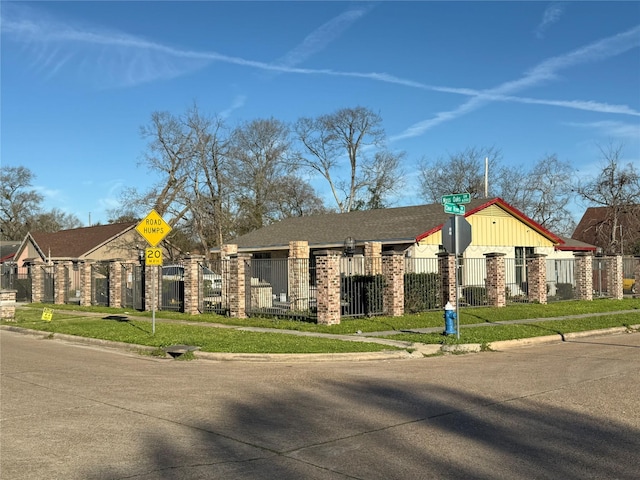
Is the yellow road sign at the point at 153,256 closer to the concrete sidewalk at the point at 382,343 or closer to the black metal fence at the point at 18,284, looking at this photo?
the concrete sidewalk at the point at 382,343

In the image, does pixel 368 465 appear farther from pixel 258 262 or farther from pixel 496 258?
pixel 496 258

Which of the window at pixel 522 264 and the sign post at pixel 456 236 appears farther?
the window at pixel 522 264

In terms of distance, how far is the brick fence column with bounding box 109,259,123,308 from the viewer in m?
27.6

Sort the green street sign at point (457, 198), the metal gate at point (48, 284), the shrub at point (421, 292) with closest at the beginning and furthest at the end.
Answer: the green street sign at point (457, 198) → the shrub at point (421, 292) → the metal gate at point (48, 284)

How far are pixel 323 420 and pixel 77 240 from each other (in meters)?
47.8

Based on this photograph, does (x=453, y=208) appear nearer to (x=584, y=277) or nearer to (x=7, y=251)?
(x=584, y=277)

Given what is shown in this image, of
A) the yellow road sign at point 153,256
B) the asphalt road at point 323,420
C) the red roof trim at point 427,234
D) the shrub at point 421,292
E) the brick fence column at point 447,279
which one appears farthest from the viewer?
the red roof trim at point 427,234

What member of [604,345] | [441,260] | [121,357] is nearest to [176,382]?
[121,357]

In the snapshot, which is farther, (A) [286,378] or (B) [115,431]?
(A) [286,378]

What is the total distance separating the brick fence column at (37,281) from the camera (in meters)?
33.6

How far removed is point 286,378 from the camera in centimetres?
1059

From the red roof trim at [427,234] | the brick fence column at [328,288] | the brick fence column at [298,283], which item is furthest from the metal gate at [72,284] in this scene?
the brick fence column at [328,288]

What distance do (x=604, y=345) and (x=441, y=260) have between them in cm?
848

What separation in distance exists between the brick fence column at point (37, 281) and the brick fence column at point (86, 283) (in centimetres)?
509
